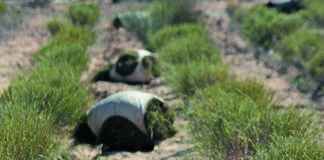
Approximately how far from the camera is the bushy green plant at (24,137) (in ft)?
4.90

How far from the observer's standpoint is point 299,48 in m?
4.64

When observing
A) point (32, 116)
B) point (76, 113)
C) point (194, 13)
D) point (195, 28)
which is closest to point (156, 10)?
point (194, 13)

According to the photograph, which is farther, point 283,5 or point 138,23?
point 283,5

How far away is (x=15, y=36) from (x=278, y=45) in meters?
4.82

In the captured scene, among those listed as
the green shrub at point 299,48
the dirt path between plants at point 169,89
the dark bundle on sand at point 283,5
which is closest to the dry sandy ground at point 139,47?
the dirt path between plants at point 169,89

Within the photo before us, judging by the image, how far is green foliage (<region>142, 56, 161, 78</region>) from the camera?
3.81 metres

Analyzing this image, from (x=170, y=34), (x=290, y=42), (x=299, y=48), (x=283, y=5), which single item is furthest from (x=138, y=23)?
(x=283, y=5)

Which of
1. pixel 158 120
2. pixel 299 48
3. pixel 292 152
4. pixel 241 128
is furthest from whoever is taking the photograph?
pixel 299 48

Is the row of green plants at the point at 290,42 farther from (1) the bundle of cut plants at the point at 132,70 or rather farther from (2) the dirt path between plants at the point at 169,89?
(1) the bundle of cut plants at the point at 132,70

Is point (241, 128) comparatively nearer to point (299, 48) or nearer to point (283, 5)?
point (299, 48)

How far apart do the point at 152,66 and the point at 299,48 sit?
2.42 metres

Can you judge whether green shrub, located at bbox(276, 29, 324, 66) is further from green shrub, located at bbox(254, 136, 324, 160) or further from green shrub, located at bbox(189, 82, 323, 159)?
green shrub, located at bbox(254, 136, 324, 160)

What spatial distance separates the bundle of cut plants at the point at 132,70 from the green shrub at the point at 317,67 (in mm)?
2115

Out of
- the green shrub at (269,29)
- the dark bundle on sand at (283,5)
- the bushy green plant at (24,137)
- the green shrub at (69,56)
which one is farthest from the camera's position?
the dark bundle on sand at (283,5)
